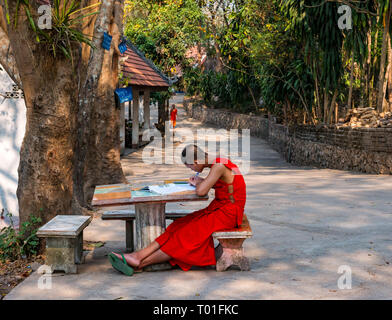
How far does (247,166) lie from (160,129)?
11.9m

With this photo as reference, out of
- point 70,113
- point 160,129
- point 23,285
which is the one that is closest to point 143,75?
point 160,129

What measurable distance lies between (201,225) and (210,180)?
0.49 meters

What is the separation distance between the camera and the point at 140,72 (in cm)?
2320

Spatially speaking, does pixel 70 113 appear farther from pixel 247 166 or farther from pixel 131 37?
pixel 131 37

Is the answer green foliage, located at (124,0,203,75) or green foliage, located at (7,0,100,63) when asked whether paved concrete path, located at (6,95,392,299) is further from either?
green foliage, located at (124,0,203,75)

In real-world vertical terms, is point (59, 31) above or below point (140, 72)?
below

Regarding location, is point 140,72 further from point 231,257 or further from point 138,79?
point 231,257

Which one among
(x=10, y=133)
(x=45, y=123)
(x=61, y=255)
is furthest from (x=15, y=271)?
(x=10, y=133)

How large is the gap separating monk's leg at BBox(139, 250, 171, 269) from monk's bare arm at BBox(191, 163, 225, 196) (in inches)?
29.2

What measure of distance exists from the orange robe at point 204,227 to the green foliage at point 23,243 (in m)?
1.55

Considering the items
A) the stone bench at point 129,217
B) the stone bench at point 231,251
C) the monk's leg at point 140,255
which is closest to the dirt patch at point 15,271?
the stone bench at point 129,217

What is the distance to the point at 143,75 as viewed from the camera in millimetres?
23266

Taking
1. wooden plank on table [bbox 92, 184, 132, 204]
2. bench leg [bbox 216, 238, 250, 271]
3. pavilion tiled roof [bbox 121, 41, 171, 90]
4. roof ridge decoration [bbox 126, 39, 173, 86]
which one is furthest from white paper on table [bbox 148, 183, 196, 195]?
roof ridge decoration [bbox 126, 39, 173, 86]
